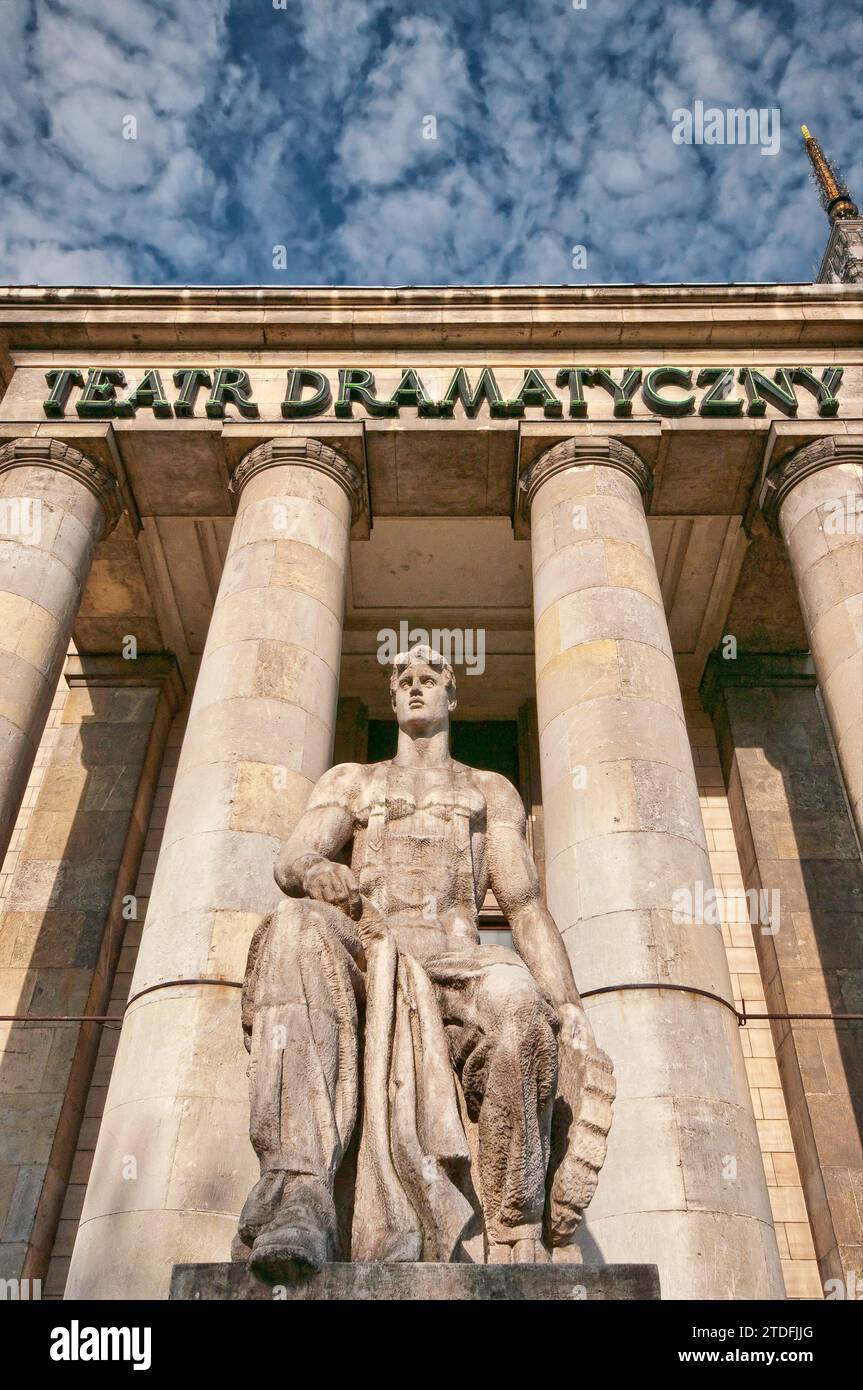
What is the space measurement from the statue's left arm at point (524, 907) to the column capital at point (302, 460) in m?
9.77

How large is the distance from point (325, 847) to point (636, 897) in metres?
5.41

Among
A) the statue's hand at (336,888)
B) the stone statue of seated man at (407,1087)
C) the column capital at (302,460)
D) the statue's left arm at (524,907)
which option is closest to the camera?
the stone statue of seated man at (407,1087)

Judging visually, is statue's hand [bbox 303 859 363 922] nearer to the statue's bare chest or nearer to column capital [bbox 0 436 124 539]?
the statue's bare chest

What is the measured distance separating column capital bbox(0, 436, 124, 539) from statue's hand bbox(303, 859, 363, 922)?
1220cm

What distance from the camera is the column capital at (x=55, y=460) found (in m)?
16.5

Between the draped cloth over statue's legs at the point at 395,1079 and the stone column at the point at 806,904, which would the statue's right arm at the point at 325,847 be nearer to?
the draped cloth over statue's legs at the point at 395,1079

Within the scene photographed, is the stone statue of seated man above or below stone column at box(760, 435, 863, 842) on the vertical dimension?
below

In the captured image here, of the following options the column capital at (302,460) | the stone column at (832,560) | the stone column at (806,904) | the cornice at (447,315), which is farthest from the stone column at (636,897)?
the stone column at (806,904)

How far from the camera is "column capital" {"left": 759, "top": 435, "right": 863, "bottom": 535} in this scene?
16422 millimetres

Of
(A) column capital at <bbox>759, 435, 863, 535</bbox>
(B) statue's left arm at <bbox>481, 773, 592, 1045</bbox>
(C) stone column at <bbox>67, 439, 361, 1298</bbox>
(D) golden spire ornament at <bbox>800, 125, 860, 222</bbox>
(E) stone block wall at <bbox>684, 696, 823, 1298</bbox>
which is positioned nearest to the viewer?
(B) statue's left arm at <bbox>481, 773, 592, 1045</bbox>

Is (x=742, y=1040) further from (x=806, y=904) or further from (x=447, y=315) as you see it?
(x=447, y=315)

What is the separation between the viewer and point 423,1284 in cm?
450

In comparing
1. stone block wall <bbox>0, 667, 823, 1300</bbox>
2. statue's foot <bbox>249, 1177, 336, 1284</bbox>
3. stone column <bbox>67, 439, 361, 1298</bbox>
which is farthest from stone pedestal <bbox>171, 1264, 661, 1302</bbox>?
stone block wall <bbox>0, 667, 823, 1300</bbox>

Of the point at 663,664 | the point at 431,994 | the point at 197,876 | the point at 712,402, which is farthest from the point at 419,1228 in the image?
the point at 712,402
